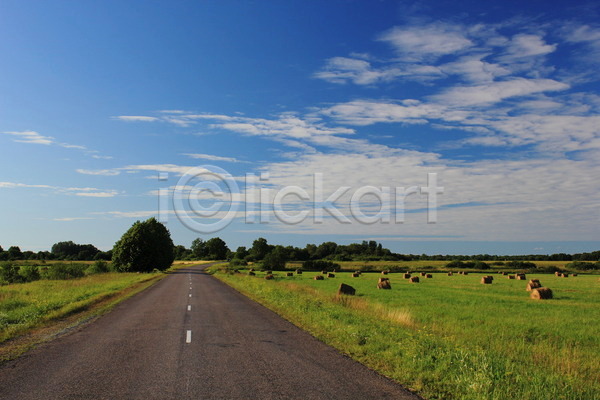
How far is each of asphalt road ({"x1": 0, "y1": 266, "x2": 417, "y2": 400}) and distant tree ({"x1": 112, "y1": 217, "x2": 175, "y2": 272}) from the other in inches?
3119

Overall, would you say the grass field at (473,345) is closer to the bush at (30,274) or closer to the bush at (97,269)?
the bush at (30,274)

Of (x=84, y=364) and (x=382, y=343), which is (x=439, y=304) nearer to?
(x=382, y=343)

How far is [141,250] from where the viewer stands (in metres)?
91.2

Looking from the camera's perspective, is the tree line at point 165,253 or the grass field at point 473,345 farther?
the tree line at point 165,253

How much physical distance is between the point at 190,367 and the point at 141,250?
87.1 m

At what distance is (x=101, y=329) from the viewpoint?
1576 centimetres

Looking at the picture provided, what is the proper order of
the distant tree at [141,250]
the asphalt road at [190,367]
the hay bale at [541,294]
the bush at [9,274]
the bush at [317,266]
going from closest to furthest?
the asphalt road at [190,367]
the hay bale at [541,294]
the bush at [9,274]
the distant tree at [141,250]
the bush at [317,266]

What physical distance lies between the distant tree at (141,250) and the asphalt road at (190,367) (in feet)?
260

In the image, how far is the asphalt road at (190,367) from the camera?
7988 millimetres

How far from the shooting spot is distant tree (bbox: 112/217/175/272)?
90.6 metres

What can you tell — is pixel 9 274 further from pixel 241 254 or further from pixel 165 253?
pixel 241 254

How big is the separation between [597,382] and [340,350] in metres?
5.88

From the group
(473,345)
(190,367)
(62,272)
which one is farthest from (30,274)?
(473,345)

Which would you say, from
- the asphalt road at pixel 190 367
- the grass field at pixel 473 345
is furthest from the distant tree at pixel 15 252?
the asphalt road at pixel 190 367
